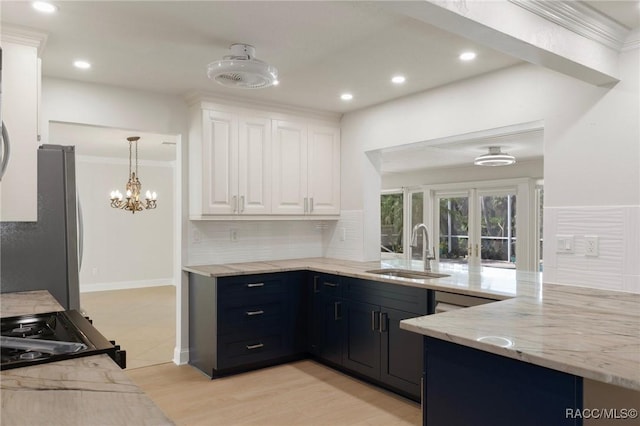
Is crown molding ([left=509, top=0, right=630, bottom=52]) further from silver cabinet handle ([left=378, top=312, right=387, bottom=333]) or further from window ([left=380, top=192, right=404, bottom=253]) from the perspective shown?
window ([left=380, top=192, right=404, bottom=253])

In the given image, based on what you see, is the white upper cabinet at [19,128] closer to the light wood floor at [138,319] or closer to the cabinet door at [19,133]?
the cabinet door at [19,133]

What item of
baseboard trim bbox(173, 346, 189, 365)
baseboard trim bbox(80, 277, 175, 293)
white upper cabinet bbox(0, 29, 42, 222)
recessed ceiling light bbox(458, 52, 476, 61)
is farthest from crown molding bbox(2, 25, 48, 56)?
baseboard trim bbox(80, 277, 175, 293)

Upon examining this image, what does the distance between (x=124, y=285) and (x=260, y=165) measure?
5285 mm

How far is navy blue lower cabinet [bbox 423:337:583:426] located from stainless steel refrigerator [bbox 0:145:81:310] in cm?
195

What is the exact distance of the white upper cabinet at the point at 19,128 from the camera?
7.40 ft

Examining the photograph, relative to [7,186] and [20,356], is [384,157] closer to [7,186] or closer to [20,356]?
[7,186]

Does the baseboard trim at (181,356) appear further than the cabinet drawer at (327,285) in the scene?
Yes

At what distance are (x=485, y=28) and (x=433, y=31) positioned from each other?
66cm

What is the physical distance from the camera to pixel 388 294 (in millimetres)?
3158

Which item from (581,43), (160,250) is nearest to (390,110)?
(581,43)

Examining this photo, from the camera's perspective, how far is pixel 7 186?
2.24 metres

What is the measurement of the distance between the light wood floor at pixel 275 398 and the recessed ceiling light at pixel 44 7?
2411 mm

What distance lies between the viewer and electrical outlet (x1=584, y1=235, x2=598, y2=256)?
2572 mm

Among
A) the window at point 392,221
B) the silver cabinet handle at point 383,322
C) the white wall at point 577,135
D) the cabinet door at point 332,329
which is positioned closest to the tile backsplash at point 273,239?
the cabinet door at point 332,329
